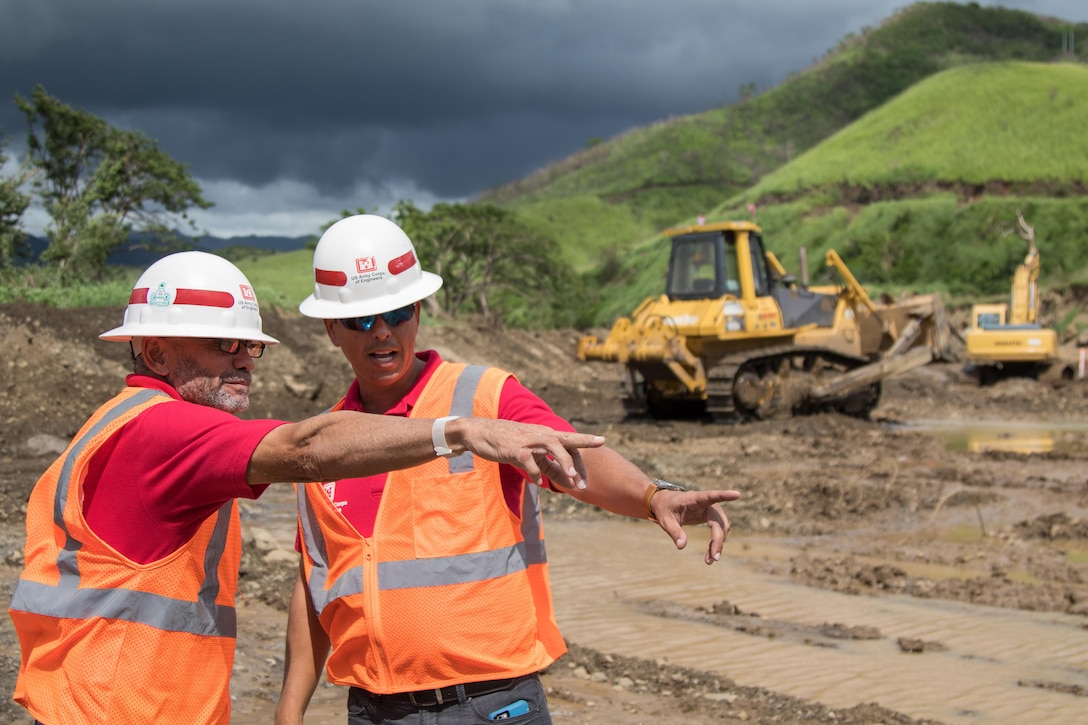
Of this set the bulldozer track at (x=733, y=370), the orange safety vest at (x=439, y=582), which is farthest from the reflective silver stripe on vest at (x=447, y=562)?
the bulldozer track at (x=733, y=370)

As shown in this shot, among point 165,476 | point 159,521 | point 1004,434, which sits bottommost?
point 1004,434

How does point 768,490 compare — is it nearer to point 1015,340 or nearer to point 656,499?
point 656,499

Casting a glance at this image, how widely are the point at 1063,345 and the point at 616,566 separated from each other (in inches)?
910

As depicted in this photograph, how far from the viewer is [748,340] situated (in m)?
15.6

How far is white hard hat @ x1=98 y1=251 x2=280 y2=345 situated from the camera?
231 cm

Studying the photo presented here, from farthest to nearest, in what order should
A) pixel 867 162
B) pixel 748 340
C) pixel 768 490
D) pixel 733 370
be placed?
1. pixel 867 162
2. pixel 748 340
3. pixel 733 370
4. pixel 768 490

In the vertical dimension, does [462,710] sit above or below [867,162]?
below

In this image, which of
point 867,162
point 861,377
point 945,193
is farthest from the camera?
point 867,162

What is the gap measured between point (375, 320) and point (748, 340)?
44.5 feet

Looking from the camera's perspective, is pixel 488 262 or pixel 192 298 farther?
pixel 488 262

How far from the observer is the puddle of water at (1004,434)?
576 inches

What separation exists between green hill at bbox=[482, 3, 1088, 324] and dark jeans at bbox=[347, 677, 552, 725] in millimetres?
38253

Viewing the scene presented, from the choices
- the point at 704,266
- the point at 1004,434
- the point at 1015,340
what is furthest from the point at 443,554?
the point at 1015,340

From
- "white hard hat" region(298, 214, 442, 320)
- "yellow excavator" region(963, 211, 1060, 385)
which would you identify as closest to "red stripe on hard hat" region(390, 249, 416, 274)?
"white hard hat" region(298, 214, 442, 320)
